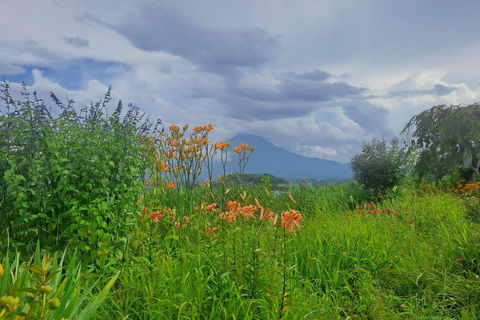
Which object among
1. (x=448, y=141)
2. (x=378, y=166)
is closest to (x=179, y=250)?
(x=378, y=166)

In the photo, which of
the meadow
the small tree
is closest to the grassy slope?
the meadow

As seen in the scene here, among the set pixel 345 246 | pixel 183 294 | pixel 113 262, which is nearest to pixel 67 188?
pixel 113 262

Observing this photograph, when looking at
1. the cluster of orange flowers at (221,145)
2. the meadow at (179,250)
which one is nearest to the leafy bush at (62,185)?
the meadow at (179,250)

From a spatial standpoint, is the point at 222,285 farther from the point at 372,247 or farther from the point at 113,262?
the point at 372,247

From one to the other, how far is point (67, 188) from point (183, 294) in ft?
5.33

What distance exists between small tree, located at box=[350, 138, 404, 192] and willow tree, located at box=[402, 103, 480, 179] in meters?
1.89

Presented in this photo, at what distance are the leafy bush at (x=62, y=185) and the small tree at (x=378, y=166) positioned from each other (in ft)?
23.2

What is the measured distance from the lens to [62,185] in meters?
3.40

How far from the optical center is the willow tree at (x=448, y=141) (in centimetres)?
1016

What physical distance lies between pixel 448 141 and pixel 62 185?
10757mm

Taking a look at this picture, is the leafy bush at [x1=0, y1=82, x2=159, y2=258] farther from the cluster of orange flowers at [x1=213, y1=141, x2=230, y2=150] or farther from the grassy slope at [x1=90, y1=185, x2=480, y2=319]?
the cluster of orange flowers at [x1=213, y1=141, x2=230, y2=150]

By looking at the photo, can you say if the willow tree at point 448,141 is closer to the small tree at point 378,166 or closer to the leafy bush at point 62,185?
the small tree at point 378,166

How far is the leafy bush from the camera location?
3.33 metres

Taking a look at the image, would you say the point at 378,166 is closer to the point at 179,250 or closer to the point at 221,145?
the point at 221,145
